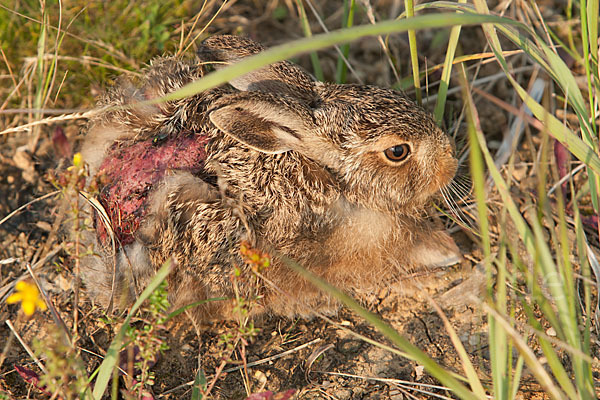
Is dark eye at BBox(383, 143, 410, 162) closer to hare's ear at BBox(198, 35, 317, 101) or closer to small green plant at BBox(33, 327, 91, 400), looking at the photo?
hare's ear at BBox(198, 35, 317, 101)

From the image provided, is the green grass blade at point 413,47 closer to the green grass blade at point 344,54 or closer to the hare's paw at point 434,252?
the green grass blade at point 344,54

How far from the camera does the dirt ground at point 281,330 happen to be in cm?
334

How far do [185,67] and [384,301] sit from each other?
1.91 m

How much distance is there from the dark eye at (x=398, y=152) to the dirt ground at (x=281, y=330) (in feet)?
2.22

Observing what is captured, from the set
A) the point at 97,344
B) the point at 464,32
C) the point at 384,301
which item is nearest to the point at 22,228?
the point at 97,344

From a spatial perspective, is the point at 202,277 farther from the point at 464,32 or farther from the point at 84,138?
the point at 464,32

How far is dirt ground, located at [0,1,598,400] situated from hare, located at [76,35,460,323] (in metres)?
0.17

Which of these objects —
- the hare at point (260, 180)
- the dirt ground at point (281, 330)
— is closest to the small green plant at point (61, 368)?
the dirt ground at point (281, 330)

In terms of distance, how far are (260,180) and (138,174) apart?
2.23 feet

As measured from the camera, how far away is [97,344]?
362cm

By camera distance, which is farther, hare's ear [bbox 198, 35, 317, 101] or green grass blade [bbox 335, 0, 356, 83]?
green grass blade [bbox 335, 0, 356, 83]

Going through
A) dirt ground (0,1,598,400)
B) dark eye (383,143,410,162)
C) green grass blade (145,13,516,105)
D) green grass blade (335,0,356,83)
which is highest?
green grass blade (145,13,516,105)

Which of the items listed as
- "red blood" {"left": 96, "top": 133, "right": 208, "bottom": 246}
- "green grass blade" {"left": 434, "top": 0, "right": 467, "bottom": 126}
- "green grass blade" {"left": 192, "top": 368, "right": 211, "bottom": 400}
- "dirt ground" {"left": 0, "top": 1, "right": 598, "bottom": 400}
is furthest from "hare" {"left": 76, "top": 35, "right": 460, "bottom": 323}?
"green grass blade" {"left": 192, "top": 368, "right": 211, "bottom": 400}

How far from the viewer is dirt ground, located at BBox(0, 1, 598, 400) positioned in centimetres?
334
